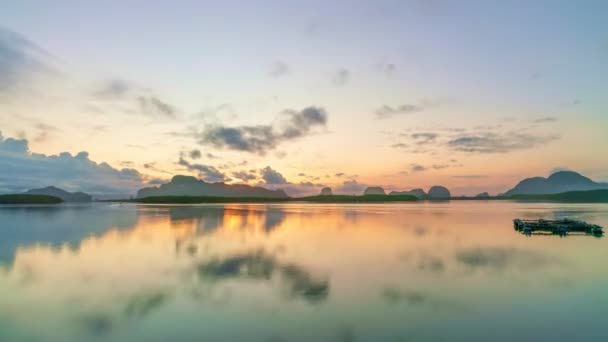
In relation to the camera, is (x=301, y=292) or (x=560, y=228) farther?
(x=560, y=228)

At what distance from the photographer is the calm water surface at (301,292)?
Result: 520 inches

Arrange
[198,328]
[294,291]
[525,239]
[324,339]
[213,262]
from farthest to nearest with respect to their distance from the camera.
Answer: [525,239] → [213,262] → [294,291] → [198,328] → [324,339]

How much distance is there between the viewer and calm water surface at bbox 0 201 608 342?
1322 centimetres

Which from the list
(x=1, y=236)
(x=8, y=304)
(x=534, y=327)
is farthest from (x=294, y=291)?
(x=1, y=236)

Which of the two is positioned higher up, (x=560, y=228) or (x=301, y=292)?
(x=560, y=228)

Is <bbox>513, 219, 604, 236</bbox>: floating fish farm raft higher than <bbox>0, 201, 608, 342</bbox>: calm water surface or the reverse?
higher

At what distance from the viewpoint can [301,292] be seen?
17922mm

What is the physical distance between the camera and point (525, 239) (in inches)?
1544

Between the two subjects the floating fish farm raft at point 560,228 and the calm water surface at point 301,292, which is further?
the floating fish farm raft at point 560,228

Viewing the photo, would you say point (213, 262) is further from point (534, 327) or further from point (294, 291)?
point (534, 327)

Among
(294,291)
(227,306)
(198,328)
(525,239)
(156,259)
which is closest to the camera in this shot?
(198,328)

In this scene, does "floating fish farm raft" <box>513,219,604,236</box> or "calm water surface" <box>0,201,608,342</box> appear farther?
"floating fish farm raft" <box>513,219,604,236</box>

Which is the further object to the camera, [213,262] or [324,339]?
[213,262]

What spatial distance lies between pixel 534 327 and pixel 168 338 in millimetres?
13990
